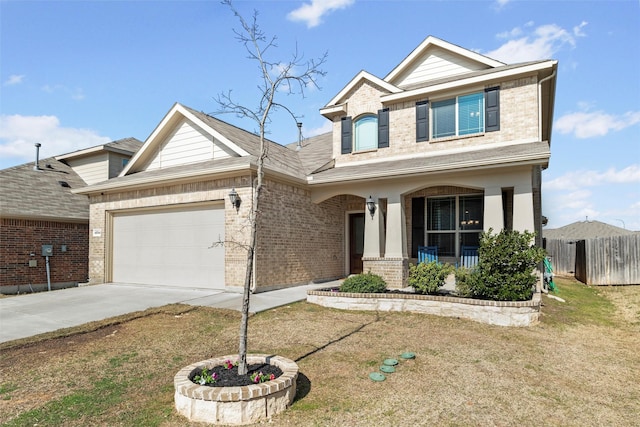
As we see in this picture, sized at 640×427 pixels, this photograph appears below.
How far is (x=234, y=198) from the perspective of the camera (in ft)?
35.8

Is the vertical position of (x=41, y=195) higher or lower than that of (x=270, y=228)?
higher

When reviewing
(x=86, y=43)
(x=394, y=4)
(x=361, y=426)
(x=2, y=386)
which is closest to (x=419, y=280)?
(x=361, y=426)

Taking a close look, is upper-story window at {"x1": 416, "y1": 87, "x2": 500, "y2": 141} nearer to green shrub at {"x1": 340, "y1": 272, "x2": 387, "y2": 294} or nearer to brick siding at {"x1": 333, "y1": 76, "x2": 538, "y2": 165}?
brick siding at {"x1": 333, "y1": 76, "x2": 538, "y2": 165}

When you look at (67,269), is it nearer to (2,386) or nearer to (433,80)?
(2,386)

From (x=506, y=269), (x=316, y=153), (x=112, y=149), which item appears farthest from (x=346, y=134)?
(x=112, y=149)

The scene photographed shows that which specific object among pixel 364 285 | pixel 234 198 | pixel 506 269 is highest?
pixel 234 198

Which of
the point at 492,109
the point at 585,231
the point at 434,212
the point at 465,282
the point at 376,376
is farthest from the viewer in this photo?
the point at 585,231

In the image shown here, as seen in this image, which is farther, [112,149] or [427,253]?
[112,149]

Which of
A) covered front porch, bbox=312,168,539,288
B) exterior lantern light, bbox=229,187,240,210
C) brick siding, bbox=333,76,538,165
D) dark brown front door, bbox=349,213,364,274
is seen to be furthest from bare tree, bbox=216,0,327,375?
dark brown front door, bbox=349,213,364,274

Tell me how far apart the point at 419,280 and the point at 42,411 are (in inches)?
283

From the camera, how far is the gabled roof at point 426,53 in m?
12.6

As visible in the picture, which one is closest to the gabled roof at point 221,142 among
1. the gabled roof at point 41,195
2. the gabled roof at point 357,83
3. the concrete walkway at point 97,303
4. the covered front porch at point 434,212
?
the covered front porch at point 434,212

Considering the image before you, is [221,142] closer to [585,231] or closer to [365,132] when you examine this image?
[365,132]

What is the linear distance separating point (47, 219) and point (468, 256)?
15.4 meters
